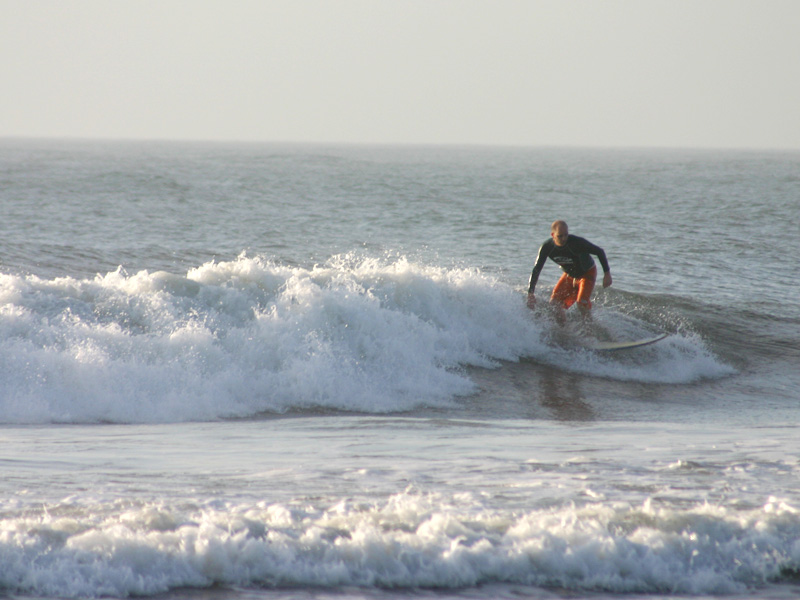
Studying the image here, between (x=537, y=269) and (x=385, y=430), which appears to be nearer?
(x=385, y=430)

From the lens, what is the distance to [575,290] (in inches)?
459

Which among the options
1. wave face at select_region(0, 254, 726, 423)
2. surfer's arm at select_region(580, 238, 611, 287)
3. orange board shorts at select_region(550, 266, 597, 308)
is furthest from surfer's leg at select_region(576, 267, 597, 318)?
wave face at select_region(0, 254, 726, 423)

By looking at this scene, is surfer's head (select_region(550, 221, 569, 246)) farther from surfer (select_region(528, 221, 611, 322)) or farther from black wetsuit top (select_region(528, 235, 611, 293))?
black wetsuit top (select_region(528, 235, 611, 293))

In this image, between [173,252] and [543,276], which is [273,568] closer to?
[543,276]

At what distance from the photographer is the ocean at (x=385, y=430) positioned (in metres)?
4.08

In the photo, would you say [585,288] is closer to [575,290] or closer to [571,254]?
[575,290]

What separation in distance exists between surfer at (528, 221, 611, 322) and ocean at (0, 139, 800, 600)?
451 millimetres

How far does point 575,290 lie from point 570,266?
0.50 metres

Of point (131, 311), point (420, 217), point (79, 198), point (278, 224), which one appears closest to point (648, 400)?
point (131, 311)

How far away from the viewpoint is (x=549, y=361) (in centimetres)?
1125

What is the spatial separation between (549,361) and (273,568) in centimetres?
771

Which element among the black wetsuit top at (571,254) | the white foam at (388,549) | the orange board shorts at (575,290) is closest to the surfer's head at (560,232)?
the black wetsuit top at (571,254)

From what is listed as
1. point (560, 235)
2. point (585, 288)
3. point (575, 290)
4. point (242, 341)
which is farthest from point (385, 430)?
point (575, 290)

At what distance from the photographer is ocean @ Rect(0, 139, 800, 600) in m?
4.08
